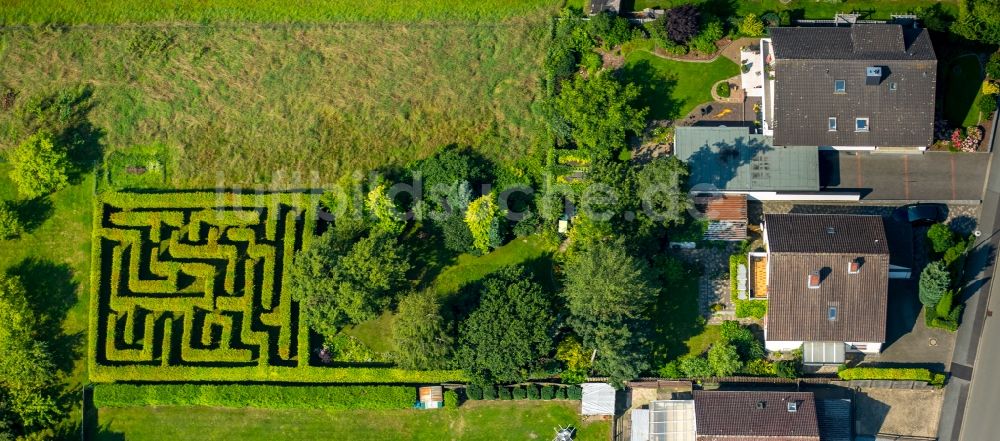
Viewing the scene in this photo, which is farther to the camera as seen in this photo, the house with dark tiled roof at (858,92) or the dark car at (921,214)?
the dark car at (921,214)

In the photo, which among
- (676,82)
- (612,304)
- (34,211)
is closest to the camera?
(612,304)

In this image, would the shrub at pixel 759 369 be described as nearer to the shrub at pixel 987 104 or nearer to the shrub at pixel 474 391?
the shrub at pixel 474 391

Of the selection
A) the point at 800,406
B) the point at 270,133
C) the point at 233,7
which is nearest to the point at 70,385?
the point at 270,133

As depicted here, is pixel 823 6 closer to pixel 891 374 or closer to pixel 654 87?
pixel 654 87

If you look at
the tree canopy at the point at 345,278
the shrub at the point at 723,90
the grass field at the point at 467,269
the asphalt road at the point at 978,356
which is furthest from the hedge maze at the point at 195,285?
the asphalt road at the point at 978,356

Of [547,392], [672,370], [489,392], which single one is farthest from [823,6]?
[489,392]

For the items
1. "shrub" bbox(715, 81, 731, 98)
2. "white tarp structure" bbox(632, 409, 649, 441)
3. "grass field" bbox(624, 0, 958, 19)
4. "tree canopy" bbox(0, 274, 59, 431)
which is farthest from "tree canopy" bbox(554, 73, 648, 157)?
"tree canopy" bbox(0, 274, 59, 431)

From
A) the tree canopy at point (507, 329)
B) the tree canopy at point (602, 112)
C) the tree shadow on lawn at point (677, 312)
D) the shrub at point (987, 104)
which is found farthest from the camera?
the shrub at point (987, 104)
